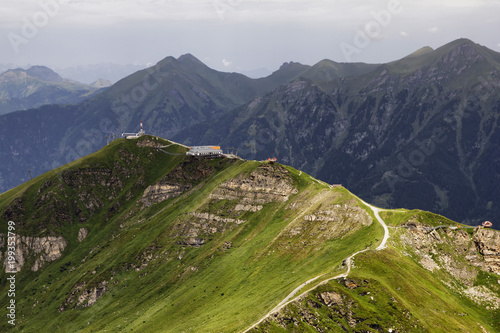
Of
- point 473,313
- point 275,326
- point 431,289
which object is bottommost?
point 473,313

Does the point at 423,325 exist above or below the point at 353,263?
below

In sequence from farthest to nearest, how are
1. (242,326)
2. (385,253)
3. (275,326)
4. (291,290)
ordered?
(385,253) < (291,290) < (242,326) < (275,326)

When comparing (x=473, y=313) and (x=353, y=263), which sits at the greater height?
(x=353, y=263)

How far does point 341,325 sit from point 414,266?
5848 cm

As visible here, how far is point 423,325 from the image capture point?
15862 centimetres

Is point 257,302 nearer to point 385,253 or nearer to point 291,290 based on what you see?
point 291,290

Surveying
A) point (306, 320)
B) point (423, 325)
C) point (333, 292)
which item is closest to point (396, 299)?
point (423, 325)

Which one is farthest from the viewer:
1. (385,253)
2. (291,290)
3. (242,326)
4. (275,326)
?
(385,253)

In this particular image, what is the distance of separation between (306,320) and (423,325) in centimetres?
3948

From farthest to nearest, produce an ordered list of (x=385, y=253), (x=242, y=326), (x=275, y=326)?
(x=385, y=253) → (x=242, y=326) → (x=275, y=326)

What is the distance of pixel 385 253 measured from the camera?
196250mm

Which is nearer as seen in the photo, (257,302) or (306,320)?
(306,320)

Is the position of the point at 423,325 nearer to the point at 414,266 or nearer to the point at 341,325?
the point at 341,325

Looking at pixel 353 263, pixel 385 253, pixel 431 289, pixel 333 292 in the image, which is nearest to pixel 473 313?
pixel 431 289
